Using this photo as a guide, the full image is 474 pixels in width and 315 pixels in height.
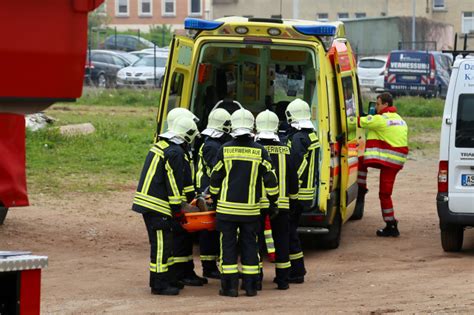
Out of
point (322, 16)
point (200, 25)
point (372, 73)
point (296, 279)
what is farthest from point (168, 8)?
point (296, 279)

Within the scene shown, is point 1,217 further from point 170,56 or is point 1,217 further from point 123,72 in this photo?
point 123,72

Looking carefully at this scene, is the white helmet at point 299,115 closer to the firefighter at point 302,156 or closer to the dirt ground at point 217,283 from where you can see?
the firefighter at point 302,156

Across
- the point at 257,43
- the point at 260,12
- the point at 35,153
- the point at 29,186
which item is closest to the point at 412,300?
the point at 257,43

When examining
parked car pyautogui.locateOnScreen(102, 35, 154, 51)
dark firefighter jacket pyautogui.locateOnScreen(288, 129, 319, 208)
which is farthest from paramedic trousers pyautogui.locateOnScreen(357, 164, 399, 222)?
parked car pyautogui.locateOnScreen(102, 35, 154, 51)

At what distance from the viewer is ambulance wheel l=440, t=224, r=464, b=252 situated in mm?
12586

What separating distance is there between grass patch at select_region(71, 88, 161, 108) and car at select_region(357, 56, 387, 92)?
1033cm

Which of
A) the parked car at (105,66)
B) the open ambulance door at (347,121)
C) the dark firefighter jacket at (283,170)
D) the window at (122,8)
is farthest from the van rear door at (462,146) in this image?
the window at (122,8)

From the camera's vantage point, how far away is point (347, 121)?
42.9ft

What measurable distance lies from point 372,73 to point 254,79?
28391 millimetres

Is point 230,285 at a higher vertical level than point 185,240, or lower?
lower

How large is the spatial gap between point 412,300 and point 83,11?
19.5 ft

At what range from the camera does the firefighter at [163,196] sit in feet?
33.5

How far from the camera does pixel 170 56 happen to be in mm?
12367

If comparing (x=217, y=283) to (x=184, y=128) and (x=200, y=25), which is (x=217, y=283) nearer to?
(x=184, y=128)
